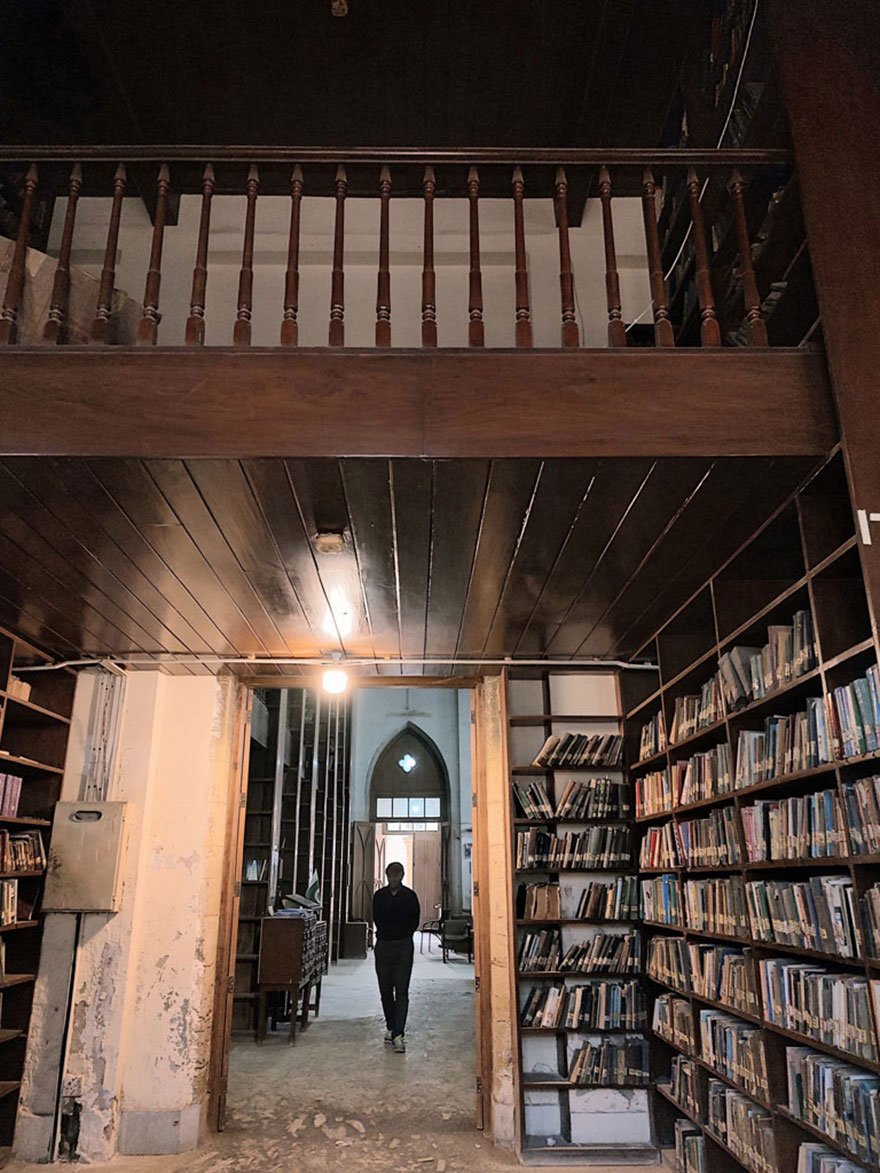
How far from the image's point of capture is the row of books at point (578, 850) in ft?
14.6

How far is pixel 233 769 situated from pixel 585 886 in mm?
2174

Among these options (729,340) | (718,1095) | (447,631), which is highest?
(729,340)

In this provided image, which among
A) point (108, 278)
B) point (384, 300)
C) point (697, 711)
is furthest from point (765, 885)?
point (108, 278)

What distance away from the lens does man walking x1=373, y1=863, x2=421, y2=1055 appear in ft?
21.1

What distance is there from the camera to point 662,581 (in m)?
3.52

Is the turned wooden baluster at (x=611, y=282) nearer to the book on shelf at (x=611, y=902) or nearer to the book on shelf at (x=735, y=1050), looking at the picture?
the book on shelf at (x=735, y=1050)

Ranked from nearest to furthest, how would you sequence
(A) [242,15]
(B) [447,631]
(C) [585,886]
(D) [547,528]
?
(D) [547,528] → (A) [242,15] → (B) [447,631] → (C) [585,886]

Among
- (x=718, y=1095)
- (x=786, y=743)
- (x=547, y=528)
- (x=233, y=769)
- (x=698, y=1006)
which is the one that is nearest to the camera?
(x=786, y=743)

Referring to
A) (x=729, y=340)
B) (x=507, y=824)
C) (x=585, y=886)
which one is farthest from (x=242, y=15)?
(x=585, y=886)

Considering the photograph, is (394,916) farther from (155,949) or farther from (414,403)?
(414,403)

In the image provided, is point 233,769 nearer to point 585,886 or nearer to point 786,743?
point 585,886

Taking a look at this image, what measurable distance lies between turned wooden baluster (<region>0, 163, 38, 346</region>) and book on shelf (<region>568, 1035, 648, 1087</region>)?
4180mm

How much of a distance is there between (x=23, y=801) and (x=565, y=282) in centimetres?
404

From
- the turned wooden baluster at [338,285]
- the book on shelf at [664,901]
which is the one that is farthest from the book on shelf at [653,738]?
the turned wooden baluster at [338,285]
